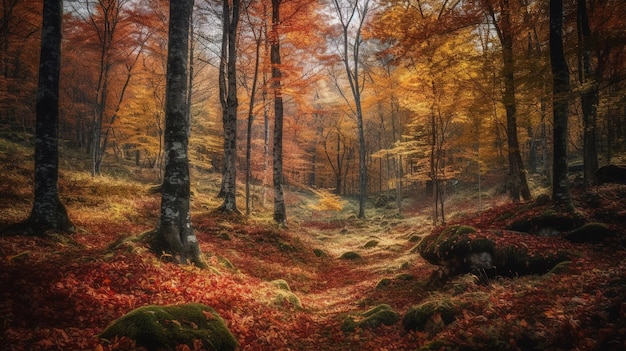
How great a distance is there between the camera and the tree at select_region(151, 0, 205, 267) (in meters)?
7.30

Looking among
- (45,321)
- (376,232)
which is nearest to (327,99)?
(376,232)

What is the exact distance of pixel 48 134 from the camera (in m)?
8.05

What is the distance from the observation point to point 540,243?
778 cm

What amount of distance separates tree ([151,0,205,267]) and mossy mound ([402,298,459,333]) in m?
4.82

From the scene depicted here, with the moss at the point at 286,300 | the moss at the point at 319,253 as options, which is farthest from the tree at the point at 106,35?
the moss at the point at 286,300

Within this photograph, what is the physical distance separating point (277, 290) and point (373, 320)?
2.72 meters

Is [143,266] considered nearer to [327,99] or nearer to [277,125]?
[277,125]

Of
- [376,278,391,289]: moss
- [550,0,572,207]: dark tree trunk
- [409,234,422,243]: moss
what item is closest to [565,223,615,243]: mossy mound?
[550,0,572,207]: dark tree trunk

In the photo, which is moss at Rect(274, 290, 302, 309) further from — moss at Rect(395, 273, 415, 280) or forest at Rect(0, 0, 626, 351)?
moss at Rect(395, 273, 415, 280)

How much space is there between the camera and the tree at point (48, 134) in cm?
786

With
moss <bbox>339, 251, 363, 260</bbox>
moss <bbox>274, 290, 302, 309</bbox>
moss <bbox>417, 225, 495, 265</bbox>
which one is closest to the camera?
moss <bbox>274, 290, 302, 309</bbox>

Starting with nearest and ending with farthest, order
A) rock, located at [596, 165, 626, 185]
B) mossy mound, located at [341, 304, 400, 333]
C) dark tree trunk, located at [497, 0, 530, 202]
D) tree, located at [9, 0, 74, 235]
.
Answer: mossy mound, located at [341, 304, 400, 333]
tree, located at [9, 0, 74, 235]
dark tree trunk, located at [497, 0, 530, 202]
rock, located at [596, 165, 626, 185]

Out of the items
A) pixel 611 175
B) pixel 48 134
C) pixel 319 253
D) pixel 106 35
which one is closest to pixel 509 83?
pixel 611 175

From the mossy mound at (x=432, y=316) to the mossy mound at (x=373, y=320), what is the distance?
20.3 inches
